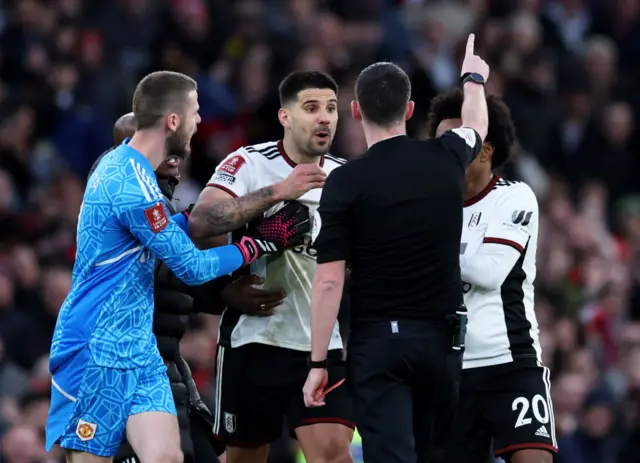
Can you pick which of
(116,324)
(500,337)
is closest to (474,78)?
(500,337)

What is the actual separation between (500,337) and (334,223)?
134 cm

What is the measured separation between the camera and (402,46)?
51.1ft

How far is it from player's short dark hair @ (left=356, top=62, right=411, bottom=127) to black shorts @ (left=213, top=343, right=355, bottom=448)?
4.92 ft

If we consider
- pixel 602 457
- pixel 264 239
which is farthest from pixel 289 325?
pixel 602 457

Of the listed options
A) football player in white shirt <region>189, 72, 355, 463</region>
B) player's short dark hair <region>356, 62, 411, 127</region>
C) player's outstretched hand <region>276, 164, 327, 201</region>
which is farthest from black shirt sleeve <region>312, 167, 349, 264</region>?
football player in white shirt <region>189, 72, 355, 463</region>

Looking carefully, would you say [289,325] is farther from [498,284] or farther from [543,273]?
[543,273]

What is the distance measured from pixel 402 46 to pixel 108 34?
3.10 metres

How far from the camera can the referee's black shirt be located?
7.33 m

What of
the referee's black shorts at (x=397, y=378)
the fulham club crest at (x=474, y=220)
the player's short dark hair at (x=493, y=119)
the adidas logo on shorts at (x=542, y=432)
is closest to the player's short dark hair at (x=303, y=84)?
the player's short dark hair at (x=493, y=119)

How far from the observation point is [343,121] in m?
13.7

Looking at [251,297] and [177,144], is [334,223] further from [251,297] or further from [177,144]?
[251,297]

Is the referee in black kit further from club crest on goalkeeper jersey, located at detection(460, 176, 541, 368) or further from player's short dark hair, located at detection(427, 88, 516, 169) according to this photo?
player's short dark hair, located at detection(427, 88, 516, 169)

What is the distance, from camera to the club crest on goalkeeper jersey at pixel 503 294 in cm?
813

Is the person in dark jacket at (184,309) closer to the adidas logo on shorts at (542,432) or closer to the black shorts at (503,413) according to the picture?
the black shorts at (503,413)
